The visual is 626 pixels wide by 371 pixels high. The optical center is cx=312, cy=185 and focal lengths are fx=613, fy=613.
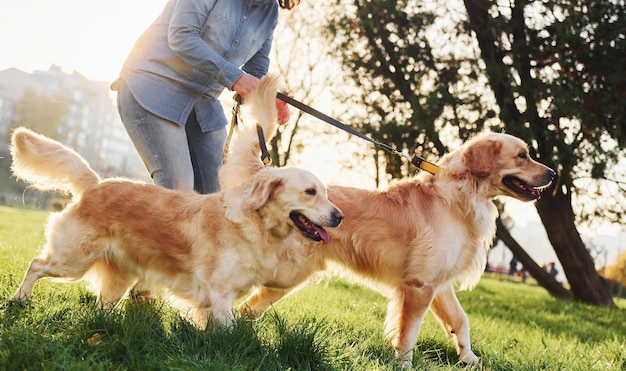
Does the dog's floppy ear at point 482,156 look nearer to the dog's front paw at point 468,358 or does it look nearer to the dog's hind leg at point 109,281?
the dog's front paw at point 468,358

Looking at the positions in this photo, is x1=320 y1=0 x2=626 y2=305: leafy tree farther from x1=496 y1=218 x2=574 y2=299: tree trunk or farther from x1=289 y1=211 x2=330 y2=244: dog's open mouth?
x1=289 y1=211 x2=330 y2=244: dog's open mouth

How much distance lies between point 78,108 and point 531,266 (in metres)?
59.5

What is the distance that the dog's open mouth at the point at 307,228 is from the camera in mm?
4098

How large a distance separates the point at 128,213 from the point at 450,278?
2521 millimetres

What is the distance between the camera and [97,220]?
413 centimetres

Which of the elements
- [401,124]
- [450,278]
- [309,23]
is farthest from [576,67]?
[309,23]

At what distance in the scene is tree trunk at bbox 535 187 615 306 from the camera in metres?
13.0

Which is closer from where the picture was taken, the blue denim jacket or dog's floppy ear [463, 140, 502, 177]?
the blue denim jacket

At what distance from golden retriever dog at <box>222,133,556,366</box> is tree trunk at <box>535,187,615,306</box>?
7908 mm

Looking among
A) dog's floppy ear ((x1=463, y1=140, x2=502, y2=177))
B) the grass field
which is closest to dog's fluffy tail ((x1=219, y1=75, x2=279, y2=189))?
the grass field

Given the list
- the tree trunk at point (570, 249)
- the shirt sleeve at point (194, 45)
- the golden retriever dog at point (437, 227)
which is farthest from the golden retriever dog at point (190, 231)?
the tree trunk at point (570, 249)

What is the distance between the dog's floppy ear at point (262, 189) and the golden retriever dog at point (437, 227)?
43.5 inches

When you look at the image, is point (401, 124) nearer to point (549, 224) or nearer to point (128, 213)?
point (549, 224)

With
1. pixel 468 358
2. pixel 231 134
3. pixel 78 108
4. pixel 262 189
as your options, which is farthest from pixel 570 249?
pixel 78 108
